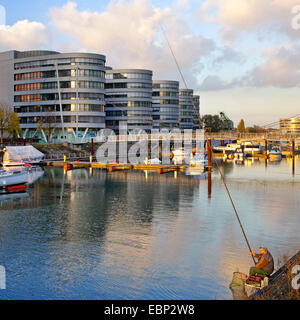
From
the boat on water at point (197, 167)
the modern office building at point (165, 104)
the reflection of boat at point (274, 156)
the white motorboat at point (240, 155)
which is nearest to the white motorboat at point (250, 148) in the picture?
the white motorboat at point (240, 155)

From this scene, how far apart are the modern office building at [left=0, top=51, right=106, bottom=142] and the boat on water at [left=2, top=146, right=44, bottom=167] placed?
111 feet

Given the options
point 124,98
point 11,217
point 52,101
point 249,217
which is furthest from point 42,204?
point 124,98

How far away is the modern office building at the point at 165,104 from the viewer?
18475 centimetres

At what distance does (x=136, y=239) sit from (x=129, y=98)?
13424cm

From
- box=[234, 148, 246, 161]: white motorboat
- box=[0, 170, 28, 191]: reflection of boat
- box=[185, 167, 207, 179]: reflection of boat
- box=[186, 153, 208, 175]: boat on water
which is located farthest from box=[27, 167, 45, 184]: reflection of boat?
box=[234, 148, 246, 161]: white motorboat

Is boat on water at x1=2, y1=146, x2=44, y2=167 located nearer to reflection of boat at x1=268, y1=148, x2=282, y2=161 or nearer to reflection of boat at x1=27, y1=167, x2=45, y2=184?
reflection of boat at x1=27, y1=167, x2=45, y2=184

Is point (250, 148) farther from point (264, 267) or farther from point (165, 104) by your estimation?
point (264, 267)

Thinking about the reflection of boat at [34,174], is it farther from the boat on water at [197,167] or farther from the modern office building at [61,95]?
the modern office building at [61,95]

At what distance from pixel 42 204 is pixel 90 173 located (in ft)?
107

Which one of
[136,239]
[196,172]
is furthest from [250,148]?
[136,239]

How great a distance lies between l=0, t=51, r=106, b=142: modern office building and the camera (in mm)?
125688
